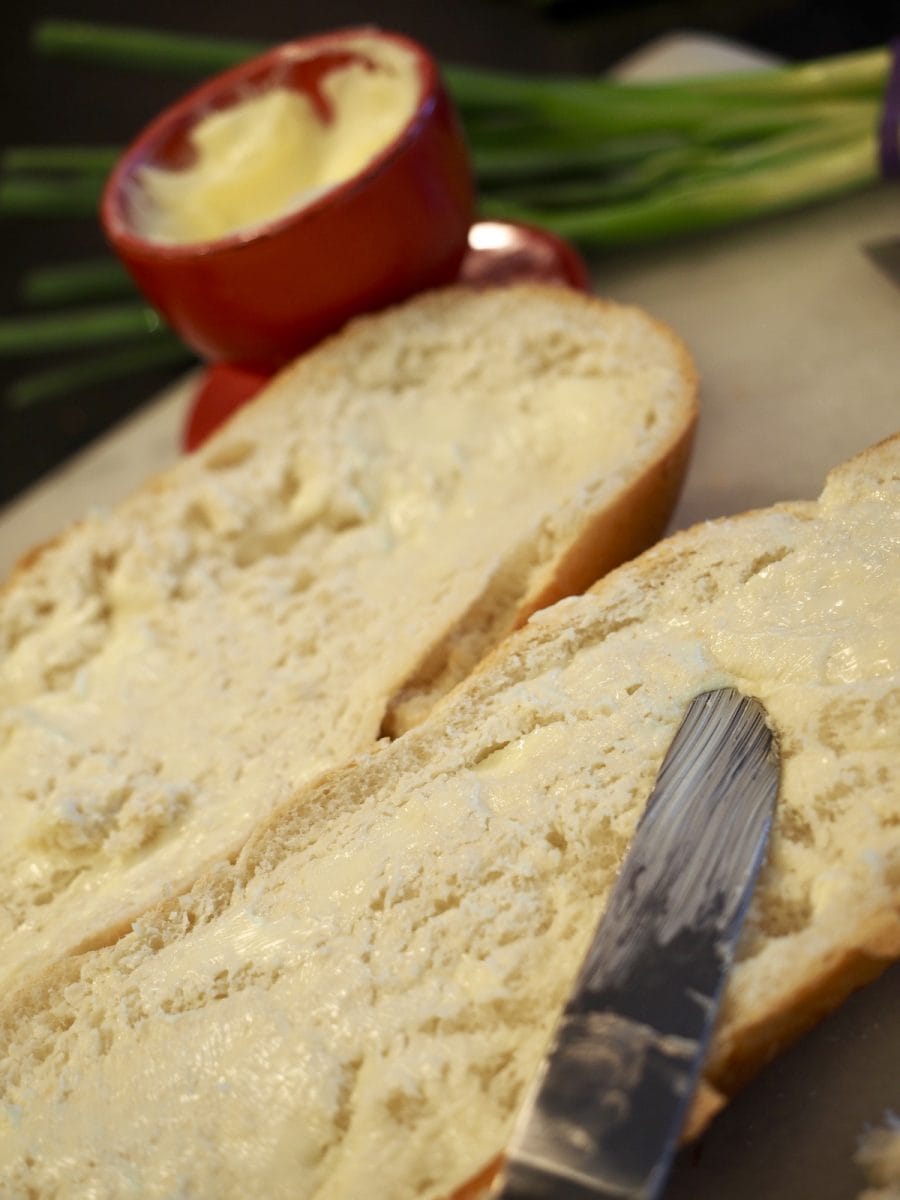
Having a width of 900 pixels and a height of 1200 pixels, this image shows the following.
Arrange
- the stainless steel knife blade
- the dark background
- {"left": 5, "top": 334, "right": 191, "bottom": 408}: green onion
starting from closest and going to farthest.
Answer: the stainless steel knife blade
{"left": 5, "top": 334, "right": 191, "bottom": 408}: green onion
the dark background

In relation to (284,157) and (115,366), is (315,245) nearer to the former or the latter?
Result: (284,157)

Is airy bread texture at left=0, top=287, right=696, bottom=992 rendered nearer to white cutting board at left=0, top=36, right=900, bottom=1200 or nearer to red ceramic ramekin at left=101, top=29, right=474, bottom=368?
red ceramic ramekin at left=101, top=29, right=474, bottom=368

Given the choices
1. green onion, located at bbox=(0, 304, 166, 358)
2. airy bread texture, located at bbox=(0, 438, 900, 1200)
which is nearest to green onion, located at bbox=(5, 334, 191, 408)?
green onion, located at bbox=(0, 304, 166, 358)

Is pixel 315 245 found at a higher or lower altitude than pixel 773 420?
higher

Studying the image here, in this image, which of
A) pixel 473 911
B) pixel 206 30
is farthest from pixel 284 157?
pixel 206 30

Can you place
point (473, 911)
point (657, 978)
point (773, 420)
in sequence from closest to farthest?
point (657, 978), point (473, 911), point (773, 420)

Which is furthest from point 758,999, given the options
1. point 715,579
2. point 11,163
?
point 11,163

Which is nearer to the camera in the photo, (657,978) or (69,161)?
(657,978)
